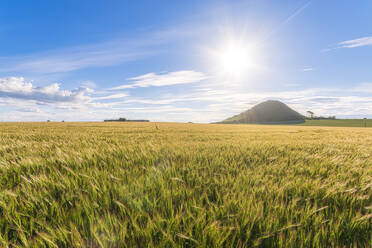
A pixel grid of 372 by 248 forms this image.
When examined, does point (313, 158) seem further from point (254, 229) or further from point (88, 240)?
point (88, 240)

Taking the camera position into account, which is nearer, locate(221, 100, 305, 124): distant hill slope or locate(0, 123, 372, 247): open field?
locate(0, 123, 372, 247): open field

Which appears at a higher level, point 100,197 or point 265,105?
point 265,105

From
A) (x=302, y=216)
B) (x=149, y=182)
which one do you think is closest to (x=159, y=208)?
(x=149, y=182)

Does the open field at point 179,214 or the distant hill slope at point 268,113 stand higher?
the distant hill slope at point 268,113

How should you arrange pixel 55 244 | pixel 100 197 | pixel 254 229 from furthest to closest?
1. pixel 100 197
2. pixel 254 229
3. pixel 55 244

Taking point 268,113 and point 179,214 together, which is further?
point 268,113

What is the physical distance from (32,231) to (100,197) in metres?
0.41

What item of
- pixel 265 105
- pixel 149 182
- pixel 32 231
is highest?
pixel 265 105

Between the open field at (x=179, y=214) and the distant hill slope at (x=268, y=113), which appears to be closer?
the open field at (x=179, y=214)

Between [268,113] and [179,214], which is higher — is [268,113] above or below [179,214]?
above

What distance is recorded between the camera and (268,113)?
516ft

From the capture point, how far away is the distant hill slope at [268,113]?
14656cm

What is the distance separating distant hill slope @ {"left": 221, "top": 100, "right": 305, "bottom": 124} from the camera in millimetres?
146562

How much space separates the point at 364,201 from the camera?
4.48ft
